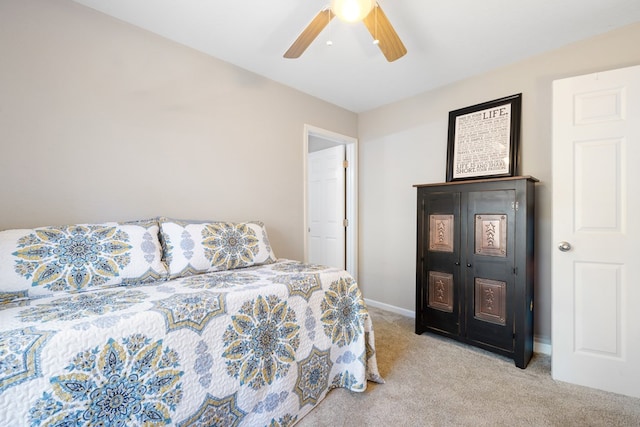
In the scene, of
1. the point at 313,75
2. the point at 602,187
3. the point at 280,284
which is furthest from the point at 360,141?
the point at 280,284

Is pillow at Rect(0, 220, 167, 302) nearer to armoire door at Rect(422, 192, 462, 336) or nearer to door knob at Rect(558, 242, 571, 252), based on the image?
armoire door at Rect(422, 192, 462, 336)

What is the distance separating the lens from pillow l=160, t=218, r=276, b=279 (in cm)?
167

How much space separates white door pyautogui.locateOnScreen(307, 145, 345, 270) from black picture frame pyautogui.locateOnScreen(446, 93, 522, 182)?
136cm

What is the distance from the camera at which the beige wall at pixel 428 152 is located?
2.13 metres

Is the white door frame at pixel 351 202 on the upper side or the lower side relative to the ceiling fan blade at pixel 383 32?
lower

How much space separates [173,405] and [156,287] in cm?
57

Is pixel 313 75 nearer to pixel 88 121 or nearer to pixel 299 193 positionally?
pixel 299 193

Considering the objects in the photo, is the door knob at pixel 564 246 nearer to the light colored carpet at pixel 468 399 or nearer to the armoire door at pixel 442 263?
the armoire door at pixel 442 263

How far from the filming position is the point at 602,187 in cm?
175

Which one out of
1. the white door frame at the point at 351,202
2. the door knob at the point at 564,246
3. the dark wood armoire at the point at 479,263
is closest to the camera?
the door knob at the point at 564,246

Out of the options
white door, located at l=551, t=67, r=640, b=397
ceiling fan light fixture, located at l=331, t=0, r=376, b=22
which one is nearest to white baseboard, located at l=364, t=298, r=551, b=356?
white door, located at l=551, t=67, r=640, b=397

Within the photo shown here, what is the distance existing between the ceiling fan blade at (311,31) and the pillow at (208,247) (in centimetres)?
122

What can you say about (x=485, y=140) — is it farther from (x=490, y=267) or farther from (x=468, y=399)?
(x=468, y=399)

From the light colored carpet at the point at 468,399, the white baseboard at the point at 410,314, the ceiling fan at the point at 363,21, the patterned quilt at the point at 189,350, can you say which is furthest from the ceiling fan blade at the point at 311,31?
the white baseboard at the point at 410,314
